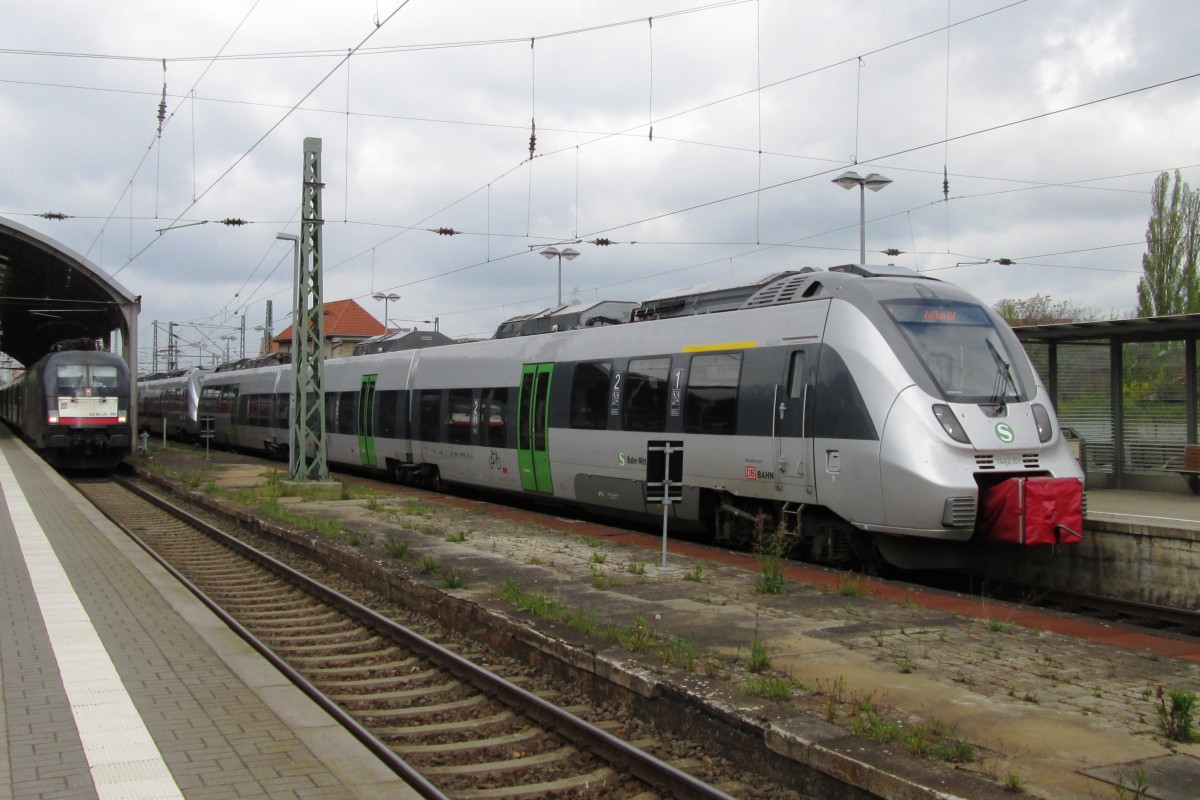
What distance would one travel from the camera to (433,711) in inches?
269

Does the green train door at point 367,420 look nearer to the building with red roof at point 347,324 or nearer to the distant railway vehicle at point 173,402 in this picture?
the distant railway vehicle at point 173,402

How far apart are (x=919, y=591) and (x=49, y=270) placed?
31.6 metres

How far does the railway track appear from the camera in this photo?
17.5ft

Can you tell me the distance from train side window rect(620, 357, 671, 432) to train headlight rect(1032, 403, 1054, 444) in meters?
4.60

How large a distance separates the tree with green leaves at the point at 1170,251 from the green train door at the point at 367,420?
3237 cm

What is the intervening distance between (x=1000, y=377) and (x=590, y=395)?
20.3ft

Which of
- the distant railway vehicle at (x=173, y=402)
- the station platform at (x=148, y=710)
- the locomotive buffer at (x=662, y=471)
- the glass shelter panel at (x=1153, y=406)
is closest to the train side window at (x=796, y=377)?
the locomotive buffer at (x=662, y=471)

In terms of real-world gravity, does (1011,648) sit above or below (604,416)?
below

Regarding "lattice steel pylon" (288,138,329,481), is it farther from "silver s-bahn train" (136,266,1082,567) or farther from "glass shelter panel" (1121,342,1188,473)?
"glass shelter panel" (1121,342,1188,473)

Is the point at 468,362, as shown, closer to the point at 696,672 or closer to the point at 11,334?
the point at 696,672

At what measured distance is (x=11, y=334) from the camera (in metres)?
57.5

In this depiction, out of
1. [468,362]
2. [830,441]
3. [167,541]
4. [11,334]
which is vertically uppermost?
[11,334]

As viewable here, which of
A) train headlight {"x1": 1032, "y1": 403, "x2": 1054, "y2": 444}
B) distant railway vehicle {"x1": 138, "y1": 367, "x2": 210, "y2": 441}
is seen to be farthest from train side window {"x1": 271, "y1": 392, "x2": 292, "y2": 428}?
train headlight {"x1": 1032, "y1": 403, "x2": 1054, "y2": 444}

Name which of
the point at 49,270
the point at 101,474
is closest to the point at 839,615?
the point at 101,474
